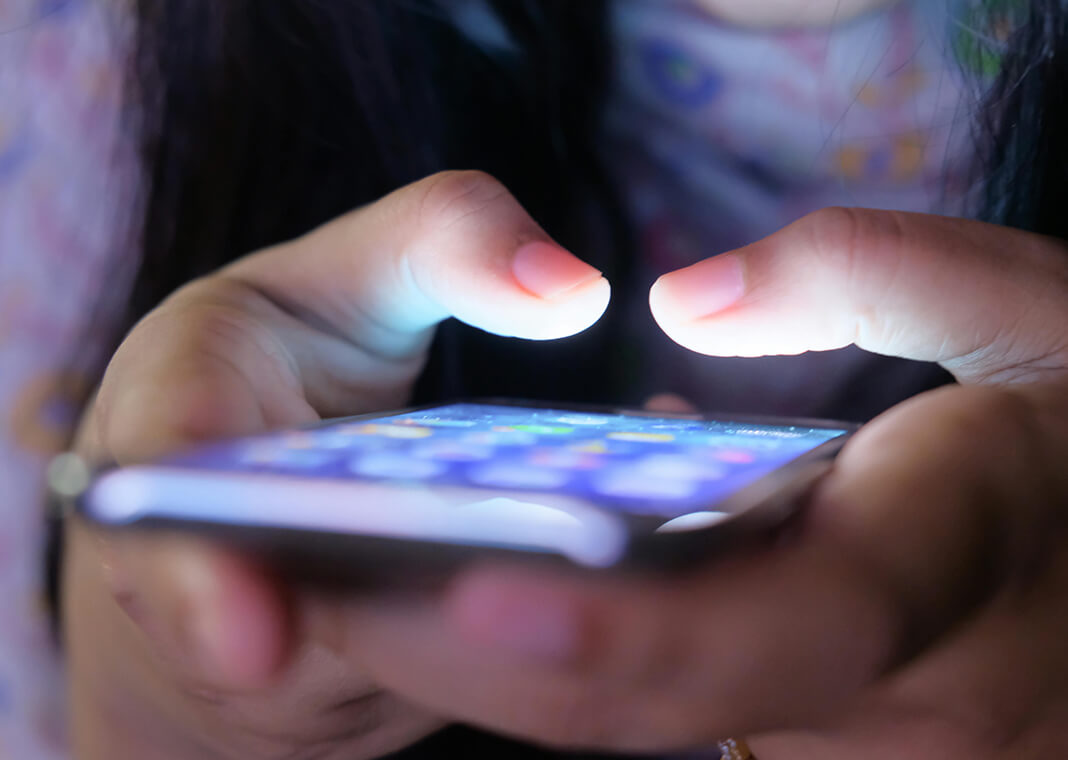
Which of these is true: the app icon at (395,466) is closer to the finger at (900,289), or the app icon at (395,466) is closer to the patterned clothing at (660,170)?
the finger at (900,289)

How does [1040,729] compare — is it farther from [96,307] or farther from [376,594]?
[96,307]

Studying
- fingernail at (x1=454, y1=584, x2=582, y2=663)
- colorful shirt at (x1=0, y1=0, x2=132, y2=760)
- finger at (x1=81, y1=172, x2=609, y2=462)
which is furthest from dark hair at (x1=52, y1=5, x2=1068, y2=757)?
fingernail at (x1=454, y1=584, x2=582, y2=663)

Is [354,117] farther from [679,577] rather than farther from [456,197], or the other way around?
[679,577]

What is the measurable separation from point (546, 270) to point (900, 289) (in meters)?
0.18

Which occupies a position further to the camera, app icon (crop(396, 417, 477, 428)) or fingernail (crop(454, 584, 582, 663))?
app icon (crop(396, 417, 477, 428))

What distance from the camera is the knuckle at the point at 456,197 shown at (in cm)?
47

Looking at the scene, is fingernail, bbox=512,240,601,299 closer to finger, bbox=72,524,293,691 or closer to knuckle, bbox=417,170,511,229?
knuckle, bbox=417,170,511,229

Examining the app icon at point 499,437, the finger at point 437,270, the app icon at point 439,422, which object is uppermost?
the finger at point 437,270

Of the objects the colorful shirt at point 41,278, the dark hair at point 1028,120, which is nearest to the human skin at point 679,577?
the dark hair at point 1028,120

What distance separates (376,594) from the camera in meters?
0.24

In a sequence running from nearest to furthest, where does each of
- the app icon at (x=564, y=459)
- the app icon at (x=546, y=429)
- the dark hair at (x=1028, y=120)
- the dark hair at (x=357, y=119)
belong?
the app icon at (x=564, y=459) → the app icon at (x=546, y=429) → the dark hair at (x=1028, y=120) → the dark hair at (x=357, y=119)

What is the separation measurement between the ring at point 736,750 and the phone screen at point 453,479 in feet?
0.57

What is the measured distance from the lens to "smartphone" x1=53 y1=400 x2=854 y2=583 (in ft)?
0.74

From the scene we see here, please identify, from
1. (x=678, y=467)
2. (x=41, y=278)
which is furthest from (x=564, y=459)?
(x=41, y=278)
